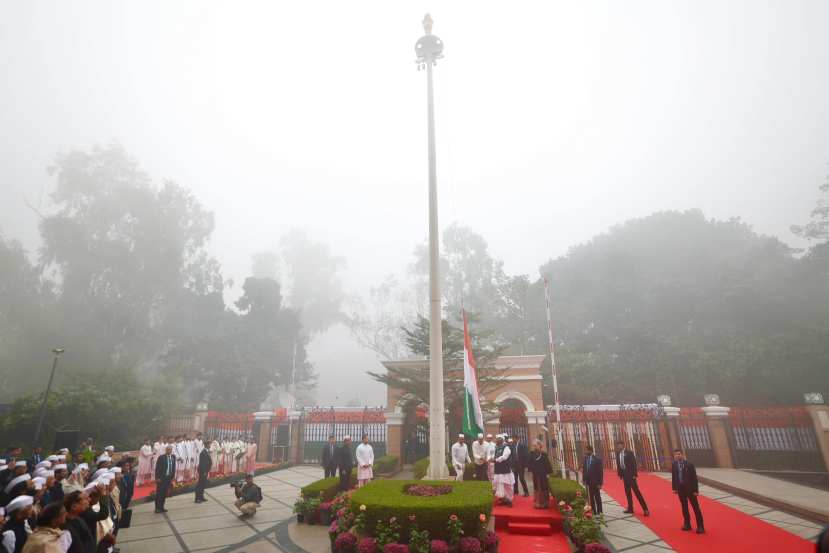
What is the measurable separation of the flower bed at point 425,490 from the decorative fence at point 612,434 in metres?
11.3

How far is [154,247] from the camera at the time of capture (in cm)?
3528

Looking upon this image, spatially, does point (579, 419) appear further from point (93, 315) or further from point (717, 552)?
point (93, 315)

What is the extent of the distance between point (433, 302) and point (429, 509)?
491cm

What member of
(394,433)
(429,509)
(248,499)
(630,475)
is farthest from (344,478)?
(394,433)

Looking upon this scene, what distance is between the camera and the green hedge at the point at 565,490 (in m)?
8.88

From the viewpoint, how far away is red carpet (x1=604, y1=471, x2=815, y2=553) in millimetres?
7648

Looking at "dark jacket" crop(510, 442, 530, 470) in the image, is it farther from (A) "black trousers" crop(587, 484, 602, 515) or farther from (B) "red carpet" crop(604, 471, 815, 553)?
(B) "red carpet" crop(604, 471, 815, 553)

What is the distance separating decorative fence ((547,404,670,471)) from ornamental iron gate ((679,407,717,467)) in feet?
4.56

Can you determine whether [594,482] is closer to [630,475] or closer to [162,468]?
[630,475]

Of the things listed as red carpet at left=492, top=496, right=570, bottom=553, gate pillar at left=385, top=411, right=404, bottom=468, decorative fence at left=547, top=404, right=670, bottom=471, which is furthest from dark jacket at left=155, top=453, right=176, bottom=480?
decorative fence at left=547, top=404, right=670, bottom=471

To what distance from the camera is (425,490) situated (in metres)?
8.19

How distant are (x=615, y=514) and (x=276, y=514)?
844 centimetres

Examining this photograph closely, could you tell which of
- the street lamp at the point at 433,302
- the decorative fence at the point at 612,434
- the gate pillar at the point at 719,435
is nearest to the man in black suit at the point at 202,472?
the street lamp at the point at 433,302

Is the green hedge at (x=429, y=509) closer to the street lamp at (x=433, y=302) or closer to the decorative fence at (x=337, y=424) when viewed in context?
the street lamp at (x=433, y=302)
